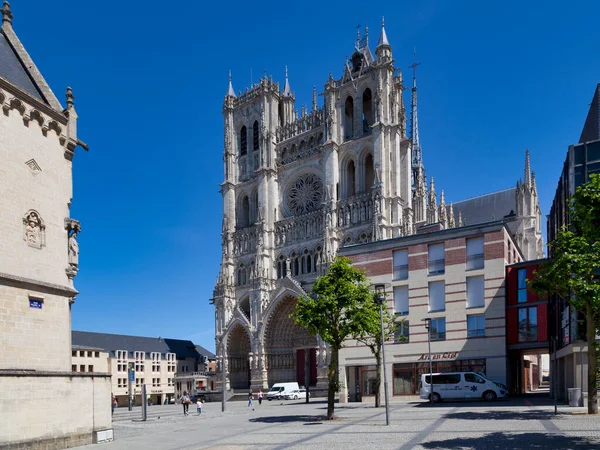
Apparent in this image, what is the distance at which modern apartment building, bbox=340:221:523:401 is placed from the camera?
116ft

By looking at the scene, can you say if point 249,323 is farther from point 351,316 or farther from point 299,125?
point 351,316

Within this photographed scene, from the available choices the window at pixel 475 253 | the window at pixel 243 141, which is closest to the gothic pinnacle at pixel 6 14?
the window at pixel 475 253

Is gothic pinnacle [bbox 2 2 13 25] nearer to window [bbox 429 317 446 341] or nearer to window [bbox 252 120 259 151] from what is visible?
window [bbox 429 317 446 341]

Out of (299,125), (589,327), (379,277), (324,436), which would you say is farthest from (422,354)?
(299,125)

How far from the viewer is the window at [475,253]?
119 ft

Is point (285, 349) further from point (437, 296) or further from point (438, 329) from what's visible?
point (437, 296)

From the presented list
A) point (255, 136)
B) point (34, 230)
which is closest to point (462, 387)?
point (34, 230)

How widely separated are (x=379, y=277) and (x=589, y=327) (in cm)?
1800

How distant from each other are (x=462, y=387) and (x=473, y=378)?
30.2 inches

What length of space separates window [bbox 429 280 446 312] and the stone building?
2287 cm

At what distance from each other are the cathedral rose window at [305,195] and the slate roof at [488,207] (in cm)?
1998

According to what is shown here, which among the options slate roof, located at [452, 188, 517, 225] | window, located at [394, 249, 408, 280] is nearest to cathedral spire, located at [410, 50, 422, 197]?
slate roof, located at [452, 188, 517, 225]

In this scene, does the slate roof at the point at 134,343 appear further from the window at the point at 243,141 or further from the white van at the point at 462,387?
the white van at the point at 462,387

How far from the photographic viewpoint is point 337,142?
72.4 meters
